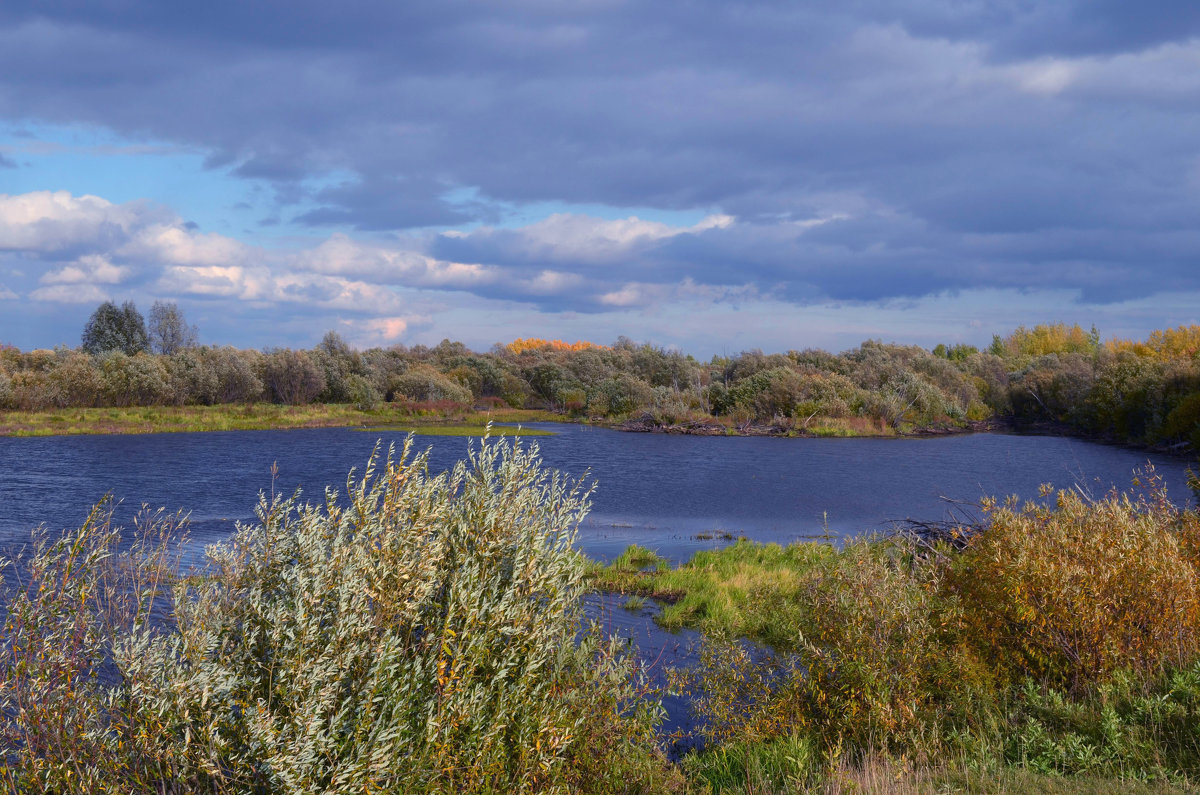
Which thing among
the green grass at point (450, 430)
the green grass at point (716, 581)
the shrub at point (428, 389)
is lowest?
the green grass at point (716, 581)

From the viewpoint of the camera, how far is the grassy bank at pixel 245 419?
55625 mm

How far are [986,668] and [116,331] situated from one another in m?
93.0

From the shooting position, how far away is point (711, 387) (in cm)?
7738

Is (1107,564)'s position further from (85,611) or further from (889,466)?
(889,466)

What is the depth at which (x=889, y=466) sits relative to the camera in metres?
44.1

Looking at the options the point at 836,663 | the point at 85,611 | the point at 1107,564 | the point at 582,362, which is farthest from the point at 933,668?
the point at 582,362

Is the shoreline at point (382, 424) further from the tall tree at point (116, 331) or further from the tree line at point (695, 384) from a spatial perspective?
the tall tree at point (116, 331)

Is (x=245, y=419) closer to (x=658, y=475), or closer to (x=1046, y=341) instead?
(x=658, y=475)

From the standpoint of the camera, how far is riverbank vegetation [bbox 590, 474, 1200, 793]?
8.38 metres

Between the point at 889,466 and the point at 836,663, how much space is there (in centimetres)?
3668

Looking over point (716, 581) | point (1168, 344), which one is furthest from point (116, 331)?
point (1168, 344)

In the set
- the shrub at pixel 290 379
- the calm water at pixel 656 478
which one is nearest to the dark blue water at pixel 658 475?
the calm water at pixel 656 478

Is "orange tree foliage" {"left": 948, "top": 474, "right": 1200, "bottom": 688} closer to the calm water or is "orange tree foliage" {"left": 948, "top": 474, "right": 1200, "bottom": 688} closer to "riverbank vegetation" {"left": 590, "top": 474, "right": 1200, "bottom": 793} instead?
"riverbank vegetation" {"left": 590, "top": 474, "right": 1200, "bottom": 793}

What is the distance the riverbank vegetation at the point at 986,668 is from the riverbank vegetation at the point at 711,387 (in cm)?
4615
